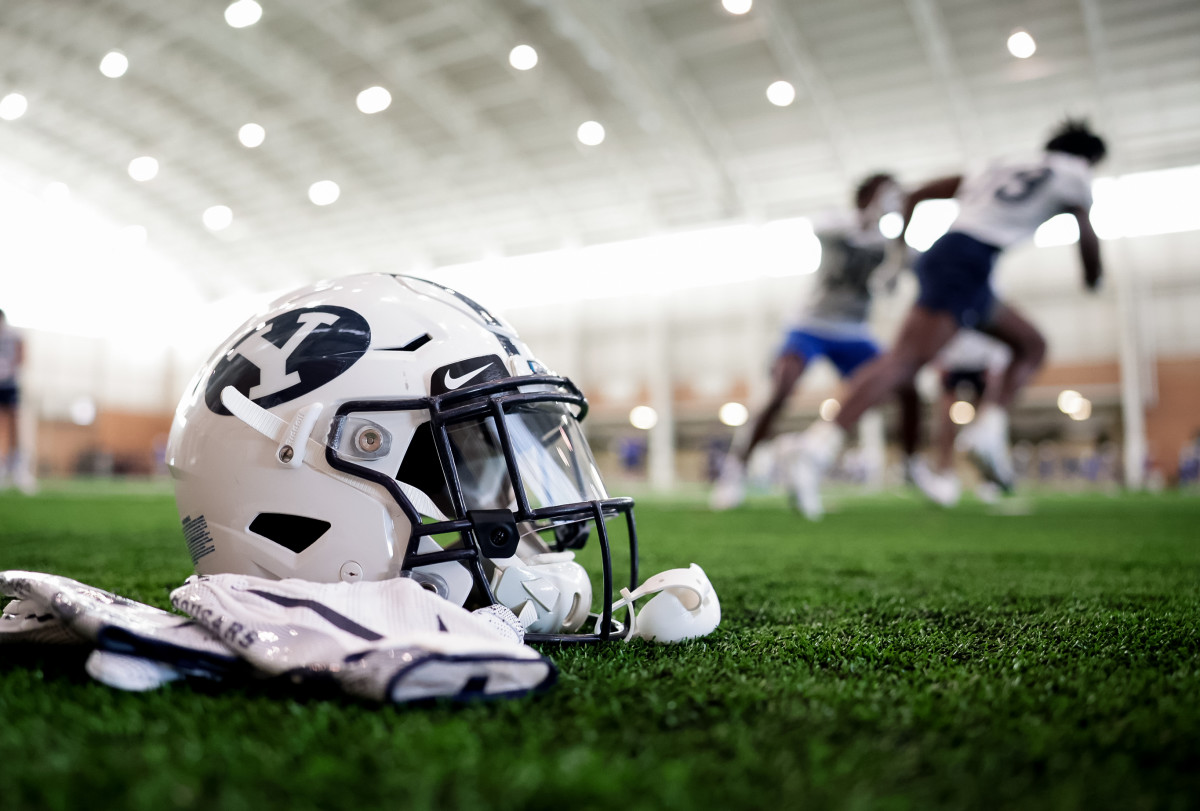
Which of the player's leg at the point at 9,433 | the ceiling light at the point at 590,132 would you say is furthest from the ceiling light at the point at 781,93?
the player's leg at the point at 9,433

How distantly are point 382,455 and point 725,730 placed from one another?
0.66 metres

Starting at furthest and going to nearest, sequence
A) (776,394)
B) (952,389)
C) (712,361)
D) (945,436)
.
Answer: (712,361) → (952,389) → (945,436) → (776,394)

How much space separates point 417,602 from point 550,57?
14682mm

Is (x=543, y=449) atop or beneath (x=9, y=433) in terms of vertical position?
beneath

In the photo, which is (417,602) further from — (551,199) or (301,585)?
(551,199)

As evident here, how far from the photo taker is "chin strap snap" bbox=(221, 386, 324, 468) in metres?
1.18

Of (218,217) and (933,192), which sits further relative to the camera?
(218,217)

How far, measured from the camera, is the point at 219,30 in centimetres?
1341

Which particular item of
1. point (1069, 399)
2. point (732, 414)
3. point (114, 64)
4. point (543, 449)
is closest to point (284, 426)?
point (543, 449)

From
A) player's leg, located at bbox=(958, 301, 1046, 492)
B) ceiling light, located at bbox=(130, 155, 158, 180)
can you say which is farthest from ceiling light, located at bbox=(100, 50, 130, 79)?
player's leg, located at bbox=(958, 301, 1046, 492)

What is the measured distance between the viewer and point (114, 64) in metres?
13.9

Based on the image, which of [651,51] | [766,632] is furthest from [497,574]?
[651,51]

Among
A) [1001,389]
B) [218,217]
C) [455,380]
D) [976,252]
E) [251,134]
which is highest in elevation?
[251,134]

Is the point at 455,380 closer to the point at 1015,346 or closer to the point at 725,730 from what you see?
the point at 725,730
